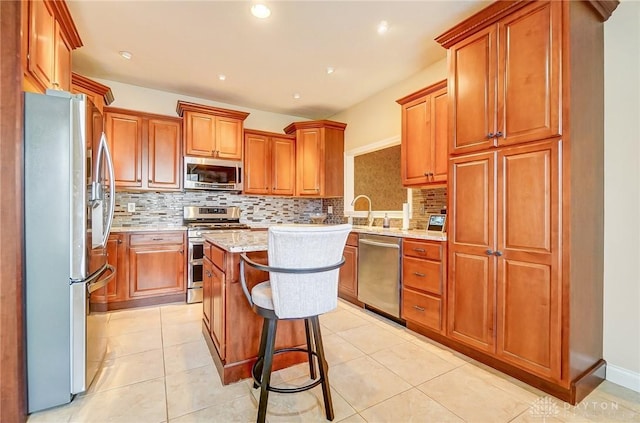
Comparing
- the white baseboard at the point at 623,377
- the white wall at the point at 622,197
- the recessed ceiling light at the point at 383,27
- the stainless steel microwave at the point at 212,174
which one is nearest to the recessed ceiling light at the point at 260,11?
the recessed ceiling light at the point at 383,27

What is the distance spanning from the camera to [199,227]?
373cm

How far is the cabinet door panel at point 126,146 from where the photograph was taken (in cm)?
338

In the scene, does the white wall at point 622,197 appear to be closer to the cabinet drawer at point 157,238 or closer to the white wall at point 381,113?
the white wall at point 381,113

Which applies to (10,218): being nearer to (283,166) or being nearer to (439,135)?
(439,135)

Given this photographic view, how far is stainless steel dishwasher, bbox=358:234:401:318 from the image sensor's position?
2.79 meters

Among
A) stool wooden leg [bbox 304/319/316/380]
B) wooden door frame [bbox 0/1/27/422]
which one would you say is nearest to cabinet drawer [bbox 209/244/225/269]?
stool wooden leg [bbox 304/319/316/380]

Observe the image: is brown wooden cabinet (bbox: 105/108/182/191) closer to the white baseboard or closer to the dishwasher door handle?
the dishwasher door handle

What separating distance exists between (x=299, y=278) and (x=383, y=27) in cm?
228

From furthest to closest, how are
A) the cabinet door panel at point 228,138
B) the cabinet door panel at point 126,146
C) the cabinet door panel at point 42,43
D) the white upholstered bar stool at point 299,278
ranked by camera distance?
1. the cabinet door panel at point 228,138
2. the cabinet door panel at point 126,146
3. the cabinet door panel at point 42,43
4. the white upholstered bar stool at point 299,278

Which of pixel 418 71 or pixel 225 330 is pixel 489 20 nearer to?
pixel 418 71

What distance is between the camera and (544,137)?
175 centimetres

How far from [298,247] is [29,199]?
1.47 metres

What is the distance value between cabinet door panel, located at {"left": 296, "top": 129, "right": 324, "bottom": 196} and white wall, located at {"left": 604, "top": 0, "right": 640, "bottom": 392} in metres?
3.09

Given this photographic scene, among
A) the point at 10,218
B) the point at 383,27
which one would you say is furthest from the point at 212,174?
the point at 383,27
